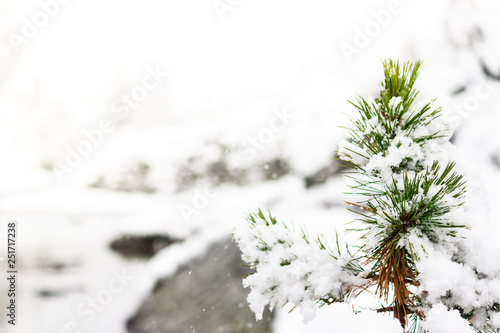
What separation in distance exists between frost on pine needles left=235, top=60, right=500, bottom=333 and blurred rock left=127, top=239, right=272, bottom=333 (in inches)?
126

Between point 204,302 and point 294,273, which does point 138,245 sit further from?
point 294,273

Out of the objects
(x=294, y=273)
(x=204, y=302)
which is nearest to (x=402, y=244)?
(x=294, y=273)

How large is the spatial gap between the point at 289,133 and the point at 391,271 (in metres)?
3.24

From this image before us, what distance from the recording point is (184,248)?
408 cm

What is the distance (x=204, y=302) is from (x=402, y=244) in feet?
13.1

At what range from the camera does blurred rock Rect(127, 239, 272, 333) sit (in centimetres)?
397

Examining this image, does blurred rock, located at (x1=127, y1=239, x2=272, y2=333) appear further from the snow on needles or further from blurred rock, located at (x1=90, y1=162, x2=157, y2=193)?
the snow on needles

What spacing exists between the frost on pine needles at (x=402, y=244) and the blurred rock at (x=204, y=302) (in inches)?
126

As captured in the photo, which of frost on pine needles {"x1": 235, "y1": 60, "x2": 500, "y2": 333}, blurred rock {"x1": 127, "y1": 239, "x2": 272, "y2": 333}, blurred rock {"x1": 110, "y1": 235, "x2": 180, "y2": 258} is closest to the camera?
frost on pine needles {"x1": 235, "y1": 60, "x2": 500, "y2": 333}

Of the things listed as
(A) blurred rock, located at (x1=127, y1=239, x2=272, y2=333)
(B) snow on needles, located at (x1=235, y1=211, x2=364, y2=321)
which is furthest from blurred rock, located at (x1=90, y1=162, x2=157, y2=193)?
(B) snow on needles, located at (x1=235, y1=211, x2=364, y2=321)

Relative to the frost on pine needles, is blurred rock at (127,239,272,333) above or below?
below

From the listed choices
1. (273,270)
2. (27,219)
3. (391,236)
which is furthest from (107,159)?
(391,236)

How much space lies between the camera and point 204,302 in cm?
422

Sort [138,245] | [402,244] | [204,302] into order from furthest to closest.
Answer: [204,302]
[138,245]
[402,244]
